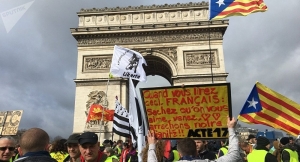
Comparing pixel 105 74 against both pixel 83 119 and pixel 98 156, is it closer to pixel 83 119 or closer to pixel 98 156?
pixel 83 119

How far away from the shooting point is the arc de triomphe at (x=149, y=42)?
74.2 feet

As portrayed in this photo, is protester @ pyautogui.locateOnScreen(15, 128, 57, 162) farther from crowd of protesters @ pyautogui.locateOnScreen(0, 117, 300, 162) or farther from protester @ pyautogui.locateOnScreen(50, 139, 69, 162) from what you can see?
protester @ pyautogui.locateOnScreen(50, 139, 69, 162)

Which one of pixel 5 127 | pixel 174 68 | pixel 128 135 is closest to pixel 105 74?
pixel 174 68

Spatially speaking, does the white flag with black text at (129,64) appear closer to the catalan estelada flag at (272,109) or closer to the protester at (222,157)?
the catalan estelada flag at (272,109)

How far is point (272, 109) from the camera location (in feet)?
12.8

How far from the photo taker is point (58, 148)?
4562 mm

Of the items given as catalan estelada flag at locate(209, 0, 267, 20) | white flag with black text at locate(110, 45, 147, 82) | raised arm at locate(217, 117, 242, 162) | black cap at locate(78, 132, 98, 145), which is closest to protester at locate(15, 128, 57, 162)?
black cap at locate(78, 132, 98, 145)

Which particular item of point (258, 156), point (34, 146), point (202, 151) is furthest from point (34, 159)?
point (258, 156)

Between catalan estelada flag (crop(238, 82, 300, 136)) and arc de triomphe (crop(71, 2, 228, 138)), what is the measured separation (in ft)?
60.6

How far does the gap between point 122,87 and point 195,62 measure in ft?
21.3

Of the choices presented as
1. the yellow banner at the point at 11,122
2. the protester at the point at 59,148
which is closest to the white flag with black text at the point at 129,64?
the protester at the point at 59,148

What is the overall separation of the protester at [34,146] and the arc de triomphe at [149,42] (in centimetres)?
1996

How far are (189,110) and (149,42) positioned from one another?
20578 mm

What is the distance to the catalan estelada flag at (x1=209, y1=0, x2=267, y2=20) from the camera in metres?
6.57
